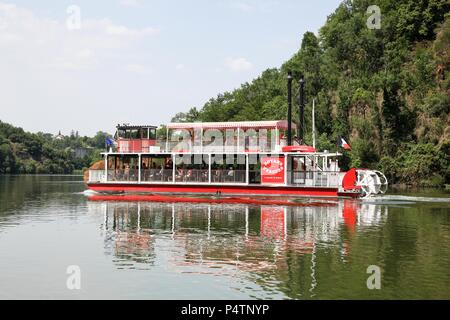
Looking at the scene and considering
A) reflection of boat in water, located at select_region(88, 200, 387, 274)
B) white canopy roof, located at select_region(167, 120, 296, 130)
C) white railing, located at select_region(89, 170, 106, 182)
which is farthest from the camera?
white railing, located at select_region(89, 170, 106, 182)

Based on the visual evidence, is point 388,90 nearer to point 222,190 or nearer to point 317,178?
point 317,178

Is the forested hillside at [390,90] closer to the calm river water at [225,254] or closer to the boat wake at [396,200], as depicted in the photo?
the boat wake at [396,200]

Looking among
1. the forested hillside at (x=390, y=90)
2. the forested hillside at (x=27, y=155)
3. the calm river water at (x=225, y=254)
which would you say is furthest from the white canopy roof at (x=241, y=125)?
the forested hillside at (x=27, y=155)

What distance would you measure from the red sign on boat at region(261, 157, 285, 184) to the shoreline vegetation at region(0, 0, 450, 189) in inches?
1188

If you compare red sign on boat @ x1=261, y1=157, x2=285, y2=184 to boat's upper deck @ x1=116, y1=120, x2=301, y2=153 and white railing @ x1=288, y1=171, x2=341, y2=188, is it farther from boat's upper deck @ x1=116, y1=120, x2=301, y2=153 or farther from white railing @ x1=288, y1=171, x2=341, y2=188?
white railing @ x1=288, y1=171, x2=341, y2=188

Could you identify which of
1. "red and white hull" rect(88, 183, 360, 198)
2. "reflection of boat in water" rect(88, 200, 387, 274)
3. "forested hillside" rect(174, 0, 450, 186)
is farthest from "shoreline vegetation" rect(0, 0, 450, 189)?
"reflection of boat in water" rect(88, 200, 387, 274)

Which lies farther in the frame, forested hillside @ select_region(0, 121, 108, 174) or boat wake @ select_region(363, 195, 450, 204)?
forested hillside @ select_region(0, 121, 108, 174)

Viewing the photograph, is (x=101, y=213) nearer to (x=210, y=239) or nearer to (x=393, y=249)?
(x=210, y=239)

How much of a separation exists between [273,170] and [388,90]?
40.1 meters

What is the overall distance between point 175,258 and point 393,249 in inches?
338

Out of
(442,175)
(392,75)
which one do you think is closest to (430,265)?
(442,175)

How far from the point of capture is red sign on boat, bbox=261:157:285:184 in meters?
46.2

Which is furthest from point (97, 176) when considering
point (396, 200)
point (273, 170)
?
point (396, 200)

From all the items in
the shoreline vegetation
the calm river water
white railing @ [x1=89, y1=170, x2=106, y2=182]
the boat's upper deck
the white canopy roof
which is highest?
the shoreline vegetation
